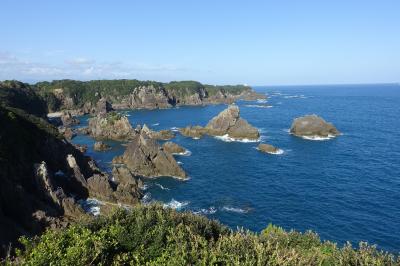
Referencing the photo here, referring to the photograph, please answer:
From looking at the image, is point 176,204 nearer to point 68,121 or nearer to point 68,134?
point 68,134

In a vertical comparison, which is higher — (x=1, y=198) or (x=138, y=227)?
(x=138, y=227)

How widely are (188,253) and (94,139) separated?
11318 cm

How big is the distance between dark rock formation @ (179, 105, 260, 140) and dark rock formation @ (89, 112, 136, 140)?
2068 cm

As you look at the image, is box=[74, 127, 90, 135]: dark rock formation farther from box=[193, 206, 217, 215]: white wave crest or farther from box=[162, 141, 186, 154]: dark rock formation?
box=[193, 206, 217, 215]: white wave crest

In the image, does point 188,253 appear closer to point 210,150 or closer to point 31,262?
point 31,262

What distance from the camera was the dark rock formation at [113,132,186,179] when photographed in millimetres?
85562

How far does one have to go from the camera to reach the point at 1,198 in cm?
4862

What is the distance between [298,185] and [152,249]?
62546 mm

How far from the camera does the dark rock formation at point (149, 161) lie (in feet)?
281

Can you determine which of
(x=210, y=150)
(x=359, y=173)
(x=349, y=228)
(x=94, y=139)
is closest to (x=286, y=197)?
(x=349, y=228)

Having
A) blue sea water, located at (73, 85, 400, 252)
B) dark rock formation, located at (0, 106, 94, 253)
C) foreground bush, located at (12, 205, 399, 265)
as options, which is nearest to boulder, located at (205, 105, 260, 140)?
blue sea water, located at (73, 85, 400, 252)

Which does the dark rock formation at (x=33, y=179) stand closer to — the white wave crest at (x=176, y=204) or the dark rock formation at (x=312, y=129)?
the white wave crest at (x=176, y=204)

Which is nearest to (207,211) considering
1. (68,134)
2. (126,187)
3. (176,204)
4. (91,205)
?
(176,204)

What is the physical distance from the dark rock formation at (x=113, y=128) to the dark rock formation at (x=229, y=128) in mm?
20677
